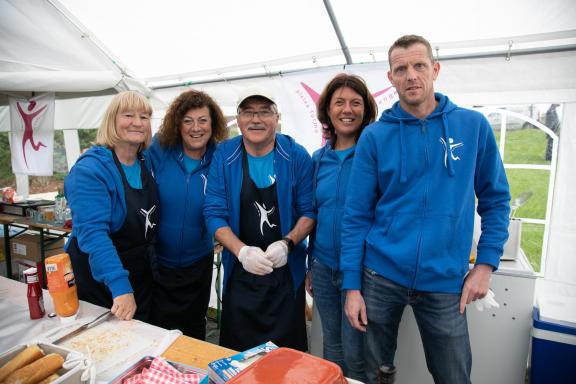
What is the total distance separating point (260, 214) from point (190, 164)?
53 cm

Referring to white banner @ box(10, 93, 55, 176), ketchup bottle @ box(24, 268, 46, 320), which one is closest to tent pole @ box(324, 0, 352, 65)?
ketchup bottle @ box(24, 268, 46, 320)

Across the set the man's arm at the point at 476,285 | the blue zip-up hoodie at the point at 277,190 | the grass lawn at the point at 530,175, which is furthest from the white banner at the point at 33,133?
the grass lawn at the point at 530,175

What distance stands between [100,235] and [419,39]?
59.6 inches

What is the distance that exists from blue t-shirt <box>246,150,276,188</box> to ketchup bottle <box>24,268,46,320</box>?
3.36ft

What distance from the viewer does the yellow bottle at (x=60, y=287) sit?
129cm

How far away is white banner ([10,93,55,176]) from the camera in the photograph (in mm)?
3883

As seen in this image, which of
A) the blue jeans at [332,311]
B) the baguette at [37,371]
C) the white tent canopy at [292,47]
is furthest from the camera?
the white tent canopy at [292,47]

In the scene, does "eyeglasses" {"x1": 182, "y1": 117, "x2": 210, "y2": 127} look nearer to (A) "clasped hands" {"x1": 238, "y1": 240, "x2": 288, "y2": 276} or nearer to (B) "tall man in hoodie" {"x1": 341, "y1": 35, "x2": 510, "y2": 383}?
(A) "clasped hands" {"x1": 238, "y1": 240, "x2": 288, "y2": 276}

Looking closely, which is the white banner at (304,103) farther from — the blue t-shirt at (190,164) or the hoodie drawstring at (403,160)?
the hoodie drawstring at (403,160)

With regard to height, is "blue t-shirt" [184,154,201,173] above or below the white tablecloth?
above

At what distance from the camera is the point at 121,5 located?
115 inches

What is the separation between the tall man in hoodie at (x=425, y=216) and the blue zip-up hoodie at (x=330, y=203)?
18 centimetres

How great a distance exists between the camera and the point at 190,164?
6.52 ft

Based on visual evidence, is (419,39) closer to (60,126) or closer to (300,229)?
(300,229)
